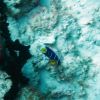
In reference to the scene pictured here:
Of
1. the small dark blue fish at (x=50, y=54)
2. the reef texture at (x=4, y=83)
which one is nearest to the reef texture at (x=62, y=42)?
the small dark blue fish at (x=50, y=54)

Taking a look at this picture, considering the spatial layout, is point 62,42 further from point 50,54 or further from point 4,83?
point 4,83

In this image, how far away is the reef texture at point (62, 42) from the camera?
14.0ft

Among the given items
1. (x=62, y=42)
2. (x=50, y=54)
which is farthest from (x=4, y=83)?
(x=62, y=42)

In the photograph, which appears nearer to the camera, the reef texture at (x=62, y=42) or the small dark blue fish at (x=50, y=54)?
the small dark blue fish at (x=50, y=54)

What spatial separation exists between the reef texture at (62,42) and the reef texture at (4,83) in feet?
2.53

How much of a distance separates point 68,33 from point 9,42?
1141 mm

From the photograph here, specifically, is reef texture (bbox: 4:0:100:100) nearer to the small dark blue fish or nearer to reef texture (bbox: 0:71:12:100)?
the small dark blue fish

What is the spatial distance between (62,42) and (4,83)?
5.04 ft

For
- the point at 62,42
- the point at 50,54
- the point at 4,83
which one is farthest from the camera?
the point at 62,42

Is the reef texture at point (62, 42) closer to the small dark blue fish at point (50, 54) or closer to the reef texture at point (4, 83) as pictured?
the small dark blue fish at point (50, 54)

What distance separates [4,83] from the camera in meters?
3.38

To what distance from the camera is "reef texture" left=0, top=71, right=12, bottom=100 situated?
332cm

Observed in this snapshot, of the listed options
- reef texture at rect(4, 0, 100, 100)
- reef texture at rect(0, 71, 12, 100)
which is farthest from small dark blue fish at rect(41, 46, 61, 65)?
reef texture at rect(0, 71, 12, 100)

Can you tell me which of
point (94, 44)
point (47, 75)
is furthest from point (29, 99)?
point (94, 44)
